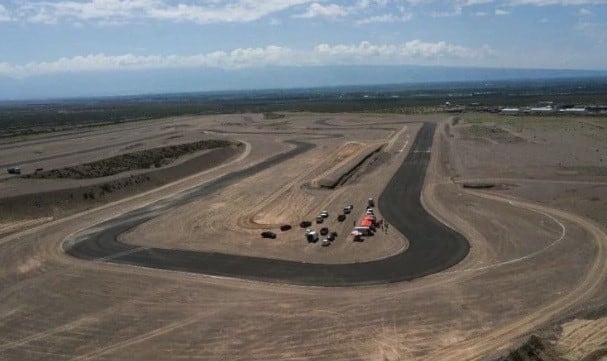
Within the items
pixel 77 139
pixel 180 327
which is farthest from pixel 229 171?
pixel 77 139

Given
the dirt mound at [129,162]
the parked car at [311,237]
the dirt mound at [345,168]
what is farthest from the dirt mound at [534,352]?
the dirt mound at [129,162]

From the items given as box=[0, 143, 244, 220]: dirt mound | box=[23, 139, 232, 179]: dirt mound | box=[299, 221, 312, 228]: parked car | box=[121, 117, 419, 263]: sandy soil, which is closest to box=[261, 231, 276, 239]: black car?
box=[121, 117, 419, 263]: sandy soil

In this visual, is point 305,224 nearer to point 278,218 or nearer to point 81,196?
point 278,218

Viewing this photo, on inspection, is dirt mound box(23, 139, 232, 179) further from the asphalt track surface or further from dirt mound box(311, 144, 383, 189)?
dirt mound box(311, 144, 383, 189)

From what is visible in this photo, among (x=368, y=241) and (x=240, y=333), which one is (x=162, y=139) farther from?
(x=240, y=333)

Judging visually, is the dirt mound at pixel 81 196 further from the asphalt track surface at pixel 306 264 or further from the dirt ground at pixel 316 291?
the asphalt track surface at pixel 306 264
